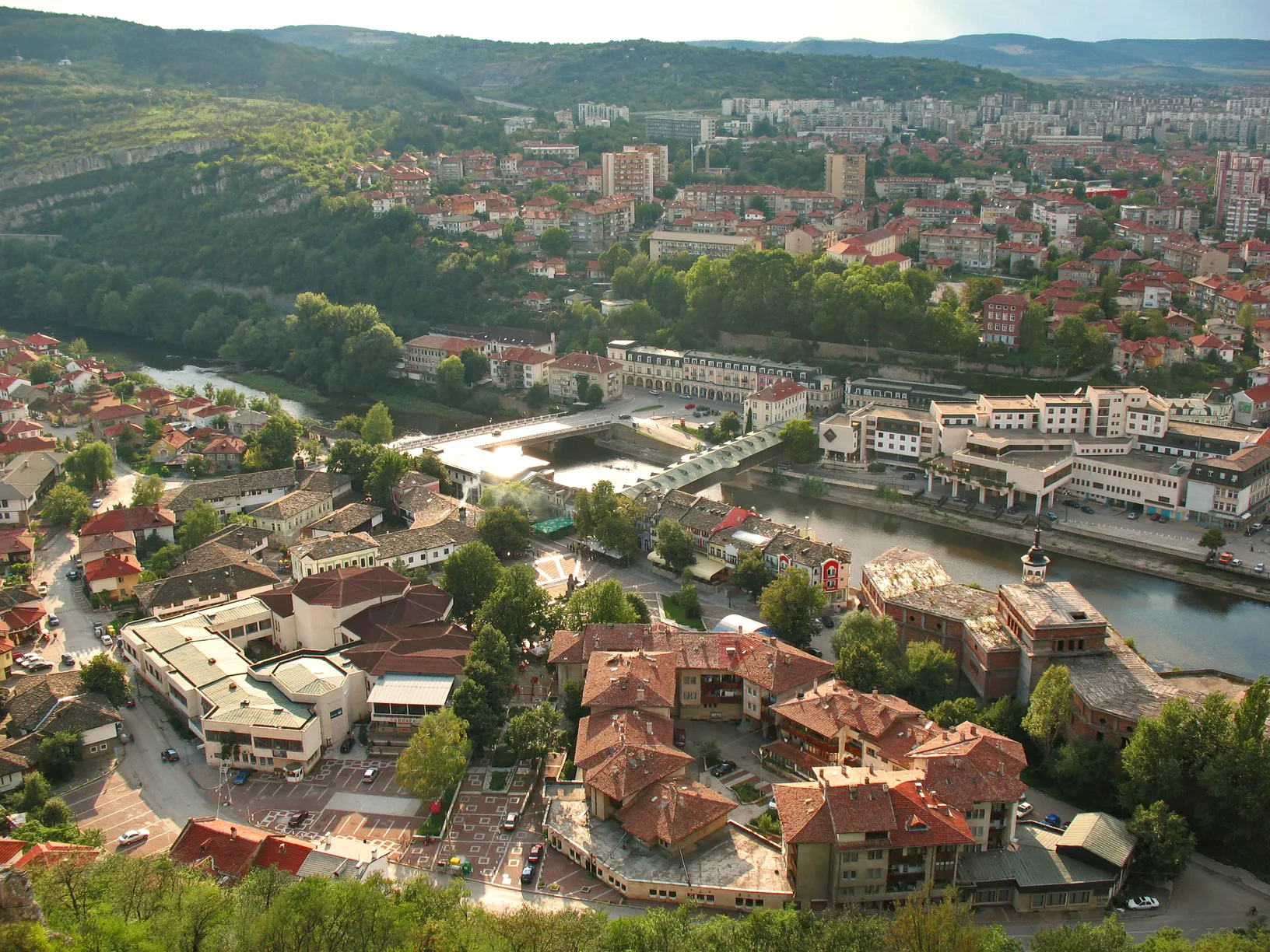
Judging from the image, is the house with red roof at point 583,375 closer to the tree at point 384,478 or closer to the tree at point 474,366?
the tree at point 474,366

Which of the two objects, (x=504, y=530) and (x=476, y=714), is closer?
(x=476, y=714)

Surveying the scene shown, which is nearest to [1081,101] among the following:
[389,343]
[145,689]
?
[389,343]

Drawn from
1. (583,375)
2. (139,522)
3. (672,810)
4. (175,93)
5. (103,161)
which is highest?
(175,93)

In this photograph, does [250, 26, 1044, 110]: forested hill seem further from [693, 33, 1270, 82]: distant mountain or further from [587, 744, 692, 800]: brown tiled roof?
[587, 744, 692, 800]: brown tiled roof

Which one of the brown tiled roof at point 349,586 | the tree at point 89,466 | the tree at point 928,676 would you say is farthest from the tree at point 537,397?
the tree at point 928,676

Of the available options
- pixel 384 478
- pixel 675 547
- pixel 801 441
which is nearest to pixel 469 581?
pixel 675 547

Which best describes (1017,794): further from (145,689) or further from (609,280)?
(609,280)

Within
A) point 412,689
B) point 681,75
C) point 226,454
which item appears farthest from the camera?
point 681,75

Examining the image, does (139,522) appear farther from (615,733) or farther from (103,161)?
(103,161)
